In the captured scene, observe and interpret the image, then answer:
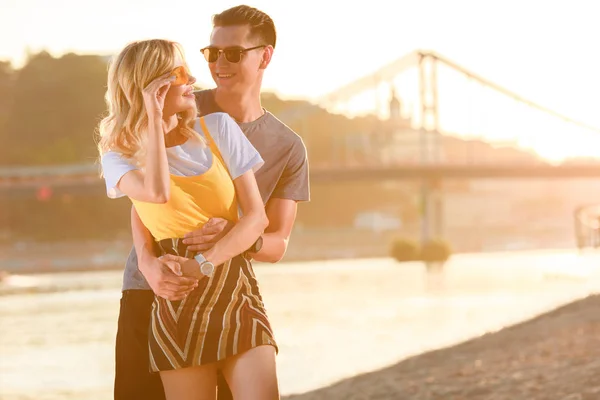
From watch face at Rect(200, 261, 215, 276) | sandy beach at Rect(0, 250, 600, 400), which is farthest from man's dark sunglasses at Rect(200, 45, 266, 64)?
sandy beach at Rect(0, 250, 600, 400)

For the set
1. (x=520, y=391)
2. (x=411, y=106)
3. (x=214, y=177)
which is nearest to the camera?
(x=214, y=177)

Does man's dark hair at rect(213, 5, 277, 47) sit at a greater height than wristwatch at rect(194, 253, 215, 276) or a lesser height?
greater

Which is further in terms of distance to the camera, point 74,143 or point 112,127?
point 74,143

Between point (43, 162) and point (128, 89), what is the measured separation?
78.9 meters

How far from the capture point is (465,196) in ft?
470

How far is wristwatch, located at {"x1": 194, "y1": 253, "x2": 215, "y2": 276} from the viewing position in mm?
3227

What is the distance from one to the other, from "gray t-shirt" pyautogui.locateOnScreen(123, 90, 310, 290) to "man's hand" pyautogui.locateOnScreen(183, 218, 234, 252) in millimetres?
437

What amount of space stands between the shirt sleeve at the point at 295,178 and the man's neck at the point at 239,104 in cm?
15

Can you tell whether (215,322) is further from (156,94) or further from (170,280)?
(156,94)

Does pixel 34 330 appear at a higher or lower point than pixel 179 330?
lower

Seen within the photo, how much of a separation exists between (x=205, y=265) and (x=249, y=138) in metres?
0.55

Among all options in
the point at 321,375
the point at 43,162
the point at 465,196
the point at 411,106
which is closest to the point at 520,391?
the point at 321,375

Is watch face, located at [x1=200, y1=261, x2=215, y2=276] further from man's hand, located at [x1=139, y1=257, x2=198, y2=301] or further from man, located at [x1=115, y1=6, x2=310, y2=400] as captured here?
man, located at [x1=115, y1=6, x2=310, y2=400]

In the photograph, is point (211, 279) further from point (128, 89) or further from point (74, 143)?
point (74, 143)
